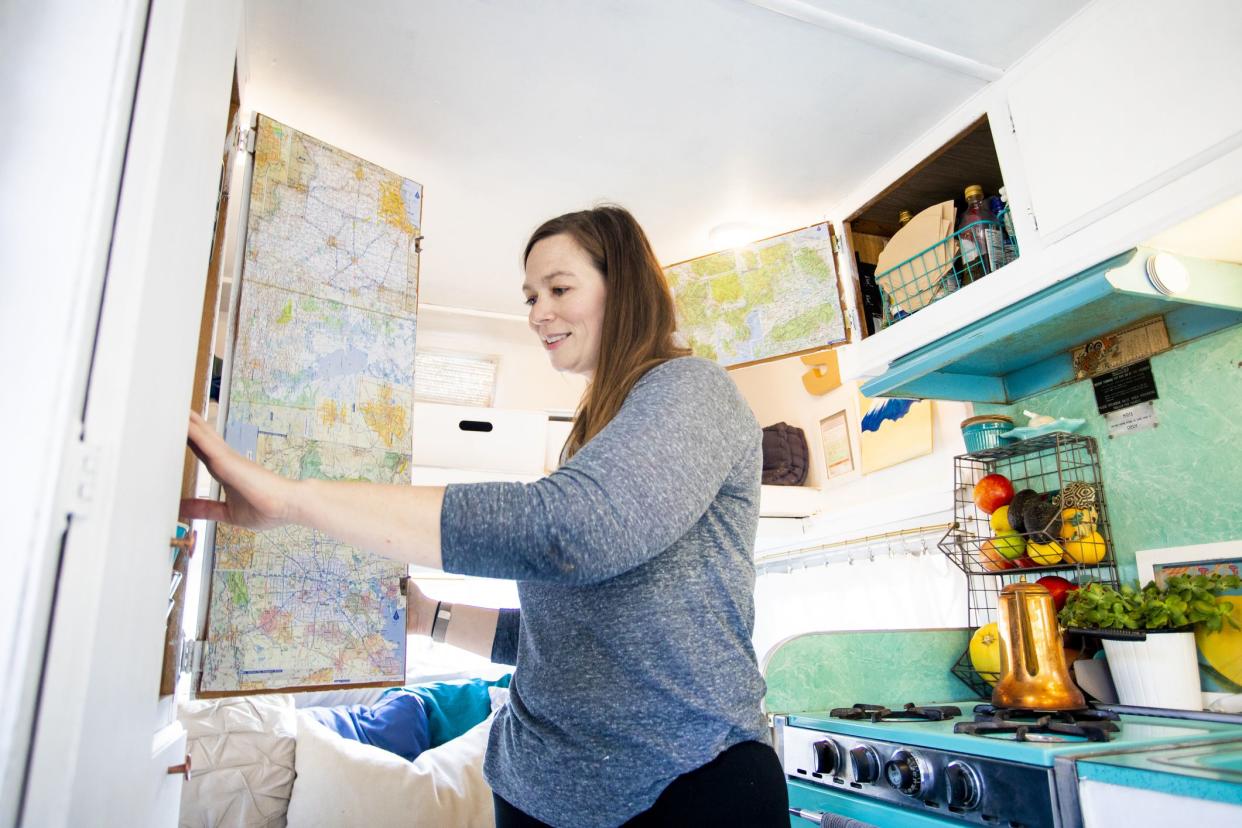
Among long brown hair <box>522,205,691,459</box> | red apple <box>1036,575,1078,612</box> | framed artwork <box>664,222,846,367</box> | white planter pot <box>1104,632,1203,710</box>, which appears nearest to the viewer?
long brown hair <box>522,205,691,459</box>

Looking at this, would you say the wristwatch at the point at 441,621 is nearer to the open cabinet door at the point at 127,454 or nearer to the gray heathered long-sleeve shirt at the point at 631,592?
the gray heathered long-sleeve shirt at the point at 631,592

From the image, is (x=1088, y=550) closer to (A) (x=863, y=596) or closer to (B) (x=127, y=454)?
(A) (x=863, y=596)

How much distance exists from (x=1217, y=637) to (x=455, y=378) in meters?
2.52

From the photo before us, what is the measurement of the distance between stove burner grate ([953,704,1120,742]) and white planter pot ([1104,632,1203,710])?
0.08 meters

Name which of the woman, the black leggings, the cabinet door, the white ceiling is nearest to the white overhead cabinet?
the cabinet door

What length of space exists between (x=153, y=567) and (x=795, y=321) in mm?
1735

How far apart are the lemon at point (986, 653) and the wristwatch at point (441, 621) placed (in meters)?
1.18

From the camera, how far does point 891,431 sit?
2527 millimetres

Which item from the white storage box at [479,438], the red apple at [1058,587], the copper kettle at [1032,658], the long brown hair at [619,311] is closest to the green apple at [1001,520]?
the red apple at [1058,587]

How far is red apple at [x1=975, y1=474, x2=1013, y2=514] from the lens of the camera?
194 cm

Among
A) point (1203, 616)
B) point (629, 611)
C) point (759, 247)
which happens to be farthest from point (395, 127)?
point (1203, 616)

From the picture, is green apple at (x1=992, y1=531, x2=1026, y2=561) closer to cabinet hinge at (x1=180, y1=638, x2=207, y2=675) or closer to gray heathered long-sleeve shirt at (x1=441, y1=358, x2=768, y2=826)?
gray heathered long-sleeve shirt at (x1=441, y1=358, x2=768, y2=826)

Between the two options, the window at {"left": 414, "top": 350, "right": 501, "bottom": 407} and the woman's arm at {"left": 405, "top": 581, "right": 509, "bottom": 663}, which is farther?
the window at {"left": 414, "top": 350, "right": 501, "bottom": 407}

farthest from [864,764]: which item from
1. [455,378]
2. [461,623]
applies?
[455,378]
